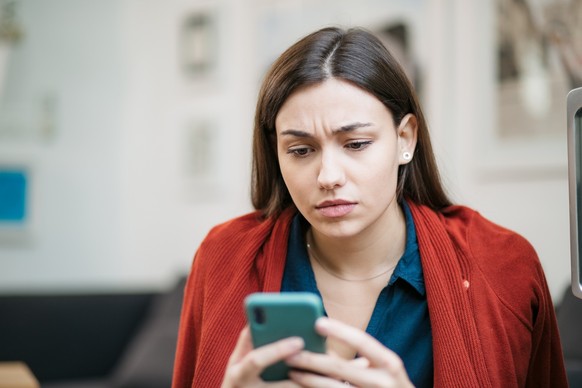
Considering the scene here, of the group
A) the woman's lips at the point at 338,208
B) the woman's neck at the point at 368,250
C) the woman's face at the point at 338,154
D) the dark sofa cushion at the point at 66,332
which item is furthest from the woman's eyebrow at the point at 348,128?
the dark sofa cushion at the point at 66,332

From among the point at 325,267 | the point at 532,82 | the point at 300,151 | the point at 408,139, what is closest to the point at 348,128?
the point at 300,151

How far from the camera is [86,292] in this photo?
12.9ft

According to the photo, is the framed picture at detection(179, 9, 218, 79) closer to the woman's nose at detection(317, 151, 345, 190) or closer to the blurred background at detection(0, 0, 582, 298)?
the blurred background at detection(0, 0, 582, 298)

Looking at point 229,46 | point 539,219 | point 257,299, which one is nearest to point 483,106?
point 539,219

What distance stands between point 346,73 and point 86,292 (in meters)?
2.84

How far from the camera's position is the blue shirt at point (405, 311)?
5.01ft

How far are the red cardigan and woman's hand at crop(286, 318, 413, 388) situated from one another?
0.38 meters

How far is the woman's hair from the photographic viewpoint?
149 cm

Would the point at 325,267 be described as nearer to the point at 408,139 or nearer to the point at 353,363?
the point at 408,139

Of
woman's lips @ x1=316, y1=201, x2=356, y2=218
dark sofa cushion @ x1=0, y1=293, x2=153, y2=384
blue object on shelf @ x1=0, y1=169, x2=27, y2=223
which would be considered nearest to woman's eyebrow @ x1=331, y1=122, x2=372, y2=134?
woman's lips @ x1=316, y1=201, x2=356, y2=218

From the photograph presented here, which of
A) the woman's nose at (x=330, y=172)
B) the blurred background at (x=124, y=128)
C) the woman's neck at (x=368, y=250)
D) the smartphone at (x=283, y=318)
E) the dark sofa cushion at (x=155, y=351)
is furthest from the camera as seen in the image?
the blurred background at (x=124, y=128)

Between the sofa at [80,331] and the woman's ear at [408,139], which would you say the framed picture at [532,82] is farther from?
the sofa at [80,331]

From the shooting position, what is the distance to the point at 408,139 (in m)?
1.64

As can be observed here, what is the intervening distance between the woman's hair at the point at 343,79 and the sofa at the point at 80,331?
2.01m
